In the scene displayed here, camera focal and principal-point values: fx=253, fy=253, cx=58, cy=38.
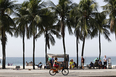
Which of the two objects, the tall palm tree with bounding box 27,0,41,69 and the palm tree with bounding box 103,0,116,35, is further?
the palm tree with bounding box 103,0,116,35

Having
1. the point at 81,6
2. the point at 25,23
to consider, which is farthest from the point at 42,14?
the point at 81,6

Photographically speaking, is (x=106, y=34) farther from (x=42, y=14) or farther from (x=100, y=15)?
(x=42, y=14)

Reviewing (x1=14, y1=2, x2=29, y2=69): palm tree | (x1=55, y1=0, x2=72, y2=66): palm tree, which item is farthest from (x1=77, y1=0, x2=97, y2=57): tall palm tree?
(x1=14, y1=2, x2=29, y2=69): palm tree

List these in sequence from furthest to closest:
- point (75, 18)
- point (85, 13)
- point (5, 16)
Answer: point (75, 18) < point (85, 13) < point (5, 16)

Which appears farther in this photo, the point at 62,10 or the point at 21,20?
the point at 62,10

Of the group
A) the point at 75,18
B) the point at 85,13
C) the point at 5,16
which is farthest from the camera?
the point at 75,18

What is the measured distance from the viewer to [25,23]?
40.5m

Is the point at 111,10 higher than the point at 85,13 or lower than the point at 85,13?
higher

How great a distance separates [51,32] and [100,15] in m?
13.4

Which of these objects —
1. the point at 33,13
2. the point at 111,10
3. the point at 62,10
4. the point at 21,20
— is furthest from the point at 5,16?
the point at 111,10

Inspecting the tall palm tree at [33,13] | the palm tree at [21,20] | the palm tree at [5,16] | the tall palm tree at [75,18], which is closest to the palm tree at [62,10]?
the tall palm tree at [75,18]

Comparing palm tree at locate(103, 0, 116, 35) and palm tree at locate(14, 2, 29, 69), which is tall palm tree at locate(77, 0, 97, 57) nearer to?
palm tree at locate(103, 0, 116, 35)

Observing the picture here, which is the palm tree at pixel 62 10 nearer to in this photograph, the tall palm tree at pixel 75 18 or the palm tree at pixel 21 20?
the tall palm tree at pixel 75 18

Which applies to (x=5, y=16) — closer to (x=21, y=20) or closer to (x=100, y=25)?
(x=21, y=20)
